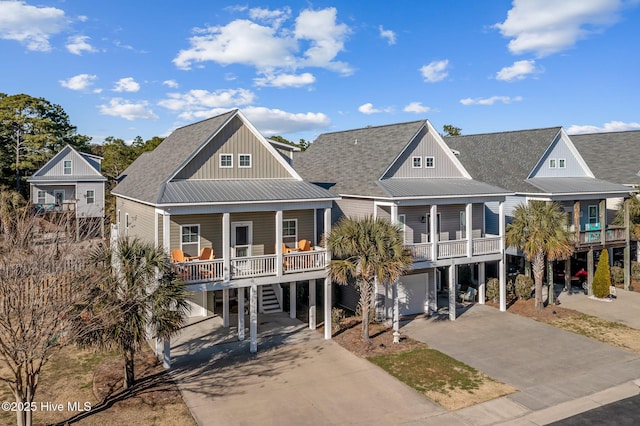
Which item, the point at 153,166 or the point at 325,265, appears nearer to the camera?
the point at 325,265

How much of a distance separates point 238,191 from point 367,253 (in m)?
6.10

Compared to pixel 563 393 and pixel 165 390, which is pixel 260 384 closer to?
Answer: pixel 165 390

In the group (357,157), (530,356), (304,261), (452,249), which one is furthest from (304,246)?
(530,356)

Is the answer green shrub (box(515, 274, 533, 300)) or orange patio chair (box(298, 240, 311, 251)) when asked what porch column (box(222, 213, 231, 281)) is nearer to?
orange patio chair (box(298, 240, 311, 251))

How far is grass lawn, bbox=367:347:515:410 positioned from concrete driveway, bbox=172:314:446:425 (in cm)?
47

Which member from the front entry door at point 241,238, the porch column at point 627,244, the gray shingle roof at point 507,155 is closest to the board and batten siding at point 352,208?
the front entry door at point 241,238

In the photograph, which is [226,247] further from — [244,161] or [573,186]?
[573,186]

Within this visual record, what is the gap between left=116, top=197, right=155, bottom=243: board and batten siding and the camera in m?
21.1

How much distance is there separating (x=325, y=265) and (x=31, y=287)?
1185 centimetres

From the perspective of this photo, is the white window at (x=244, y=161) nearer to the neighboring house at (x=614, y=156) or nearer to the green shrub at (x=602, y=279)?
the green shrub at (x=602, y=279)

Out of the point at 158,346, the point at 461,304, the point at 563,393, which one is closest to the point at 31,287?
the point at 158,346

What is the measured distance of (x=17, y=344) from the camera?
10.7 meters

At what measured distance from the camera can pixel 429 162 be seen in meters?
25.6

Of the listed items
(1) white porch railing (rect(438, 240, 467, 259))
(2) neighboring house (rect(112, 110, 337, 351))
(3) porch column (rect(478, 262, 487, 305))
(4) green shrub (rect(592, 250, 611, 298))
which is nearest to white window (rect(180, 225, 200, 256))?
(2) neighboring house (rect(112, 110, 337, 351))
